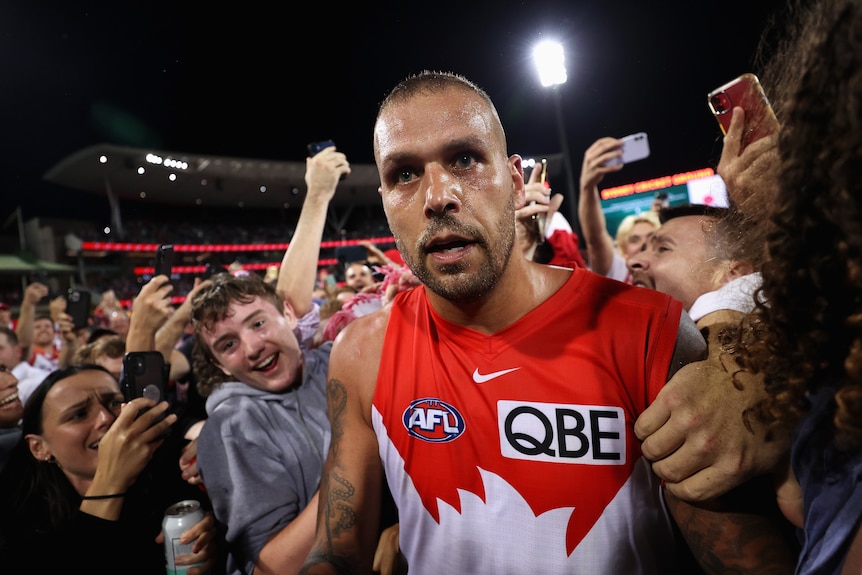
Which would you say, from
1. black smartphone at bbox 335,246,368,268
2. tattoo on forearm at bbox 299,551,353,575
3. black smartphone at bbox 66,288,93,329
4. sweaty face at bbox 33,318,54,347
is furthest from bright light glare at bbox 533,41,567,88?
sweaty face at bbox 33,318,54,347

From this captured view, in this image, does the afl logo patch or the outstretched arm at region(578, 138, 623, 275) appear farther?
the outstretched arm at region(578, 138, 623, 275)

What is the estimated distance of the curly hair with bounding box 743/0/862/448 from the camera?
2.16 ft

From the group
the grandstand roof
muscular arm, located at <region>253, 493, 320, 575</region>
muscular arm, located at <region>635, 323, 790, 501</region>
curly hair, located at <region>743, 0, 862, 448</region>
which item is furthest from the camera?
the grandstand roof

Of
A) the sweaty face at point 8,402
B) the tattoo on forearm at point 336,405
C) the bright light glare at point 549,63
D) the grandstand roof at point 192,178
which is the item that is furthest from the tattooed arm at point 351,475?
the grandstand roof at point 192,178

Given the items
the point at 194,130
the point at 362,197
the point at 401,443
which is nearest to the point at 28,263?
the point at 362,197

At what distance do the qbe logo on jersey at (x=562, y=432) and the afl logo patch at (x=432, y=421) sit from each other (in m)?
0.14

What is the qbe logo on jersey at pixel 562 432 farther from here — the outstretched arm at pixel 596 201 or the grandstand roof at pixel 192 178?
the grandstand roof at pixel 192 178

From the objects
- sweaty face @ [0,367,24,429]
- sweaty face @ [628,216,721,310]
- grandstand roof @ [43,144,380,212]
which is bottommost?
sweaty face @ [0,367,24,429]

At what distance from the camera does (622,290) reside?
4.69 ft

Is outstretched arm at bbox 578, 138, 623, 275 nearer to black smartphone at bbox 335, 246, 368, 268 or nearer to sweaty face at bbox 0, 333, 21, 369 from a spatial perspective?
black smartphone at bbox 335, 246, 368, 268

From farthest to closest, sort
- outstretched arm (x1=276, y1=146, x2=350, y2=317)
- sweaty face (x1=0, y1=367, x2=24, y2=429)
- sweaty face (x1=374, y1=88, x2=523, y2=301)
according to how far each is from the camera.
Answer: sweaty face (x1=0, y1=367, x2=24, y2=429), outstretched arm (x1=276, y1=146, x2=350, y2=317), sweaty face (x1=374, y1=88, x2=523, y2=301)

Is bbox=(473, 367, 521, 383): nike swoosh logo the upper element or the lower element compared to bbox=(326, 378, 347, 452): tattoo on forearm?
upper

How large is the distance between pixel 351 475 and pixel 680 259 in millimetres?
1689

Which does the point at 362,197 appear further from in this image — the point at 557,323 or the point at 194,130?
the point at 557,323
